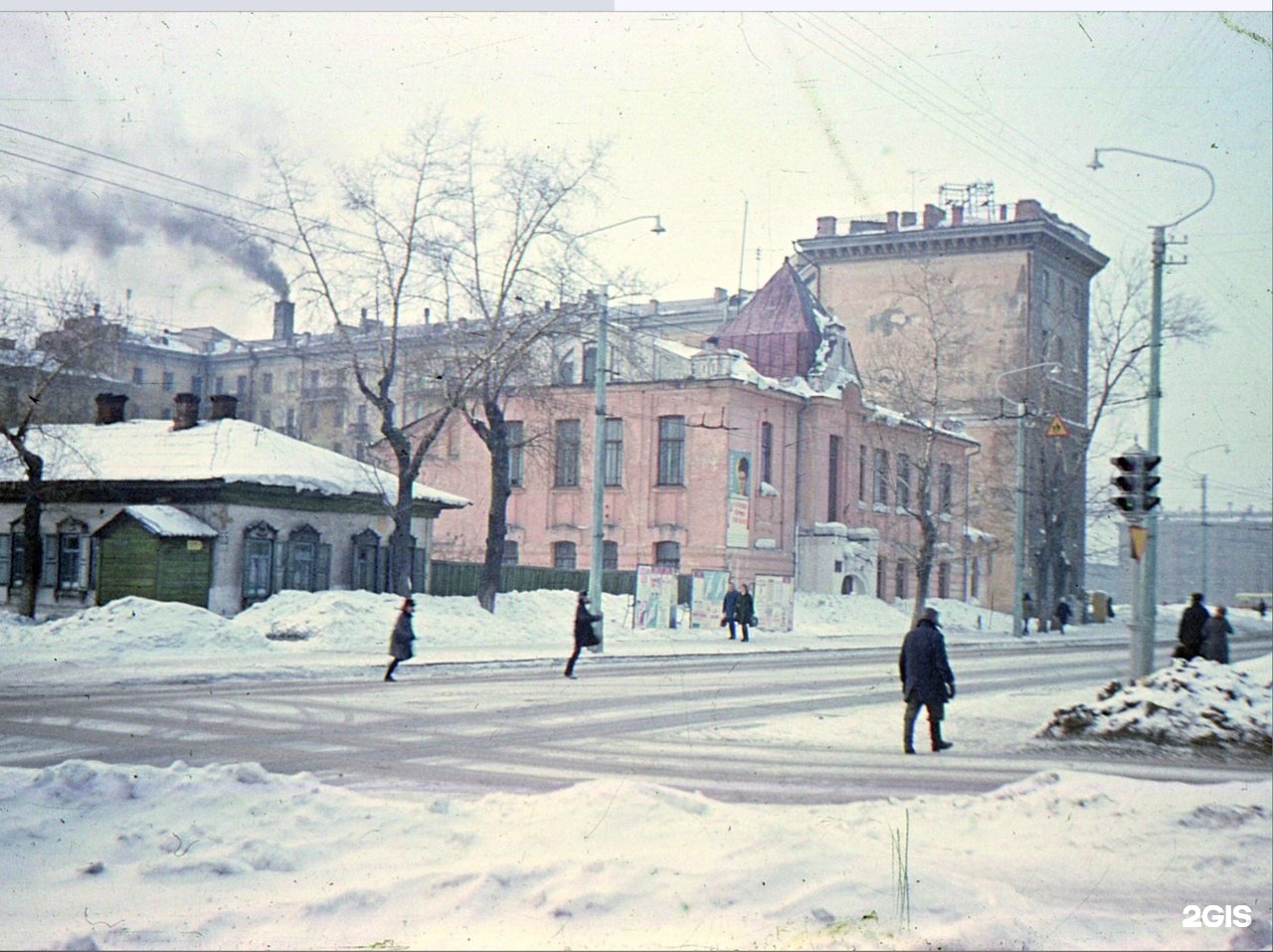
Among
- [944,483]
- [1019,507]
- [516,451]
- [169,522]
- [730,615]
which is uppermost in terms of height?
[516,451]

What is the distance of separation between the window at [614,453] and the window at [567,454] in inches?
6.3

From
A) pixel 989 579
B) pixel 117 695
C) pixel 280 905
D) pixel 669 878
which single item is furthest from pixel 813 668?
pixel 117 695

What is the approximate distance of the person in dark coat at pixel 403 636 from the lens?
772 cm

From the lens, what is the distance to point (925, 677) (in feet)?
20.8

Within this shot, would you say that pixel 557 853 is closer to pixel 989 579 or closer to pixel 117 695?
pixel 989 579

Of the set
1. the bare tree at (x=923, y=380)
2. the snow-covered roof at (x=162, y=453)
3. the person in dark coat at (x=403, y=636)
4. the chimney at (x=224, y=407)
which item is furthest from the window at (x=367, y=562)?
the bare tree at (x=923, y=380)

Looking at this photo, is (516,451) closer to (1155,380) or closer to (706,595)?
(706,595)

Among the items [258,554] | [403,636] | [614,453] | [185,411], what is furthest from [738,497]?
[185,411]

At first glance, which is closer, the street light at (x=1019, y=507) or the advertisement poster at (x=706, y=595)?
the advertisement poster at (x=706, y=595)

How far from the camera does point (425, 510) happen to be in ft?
23.0

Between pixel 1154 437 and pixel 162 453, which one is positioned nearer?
pixel 1154 437

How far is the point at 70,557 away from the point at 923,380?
14.8 feet

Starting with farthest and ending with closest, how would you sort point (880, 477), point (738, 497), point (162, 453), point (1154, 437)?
1. point (162, 453)
2. point (738, 497)
3. point (880, 477)
4. point (1154, 437)

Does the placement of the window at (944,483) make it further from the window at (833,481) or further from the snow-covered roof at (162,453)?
the snow-covered roof at (162,453)
